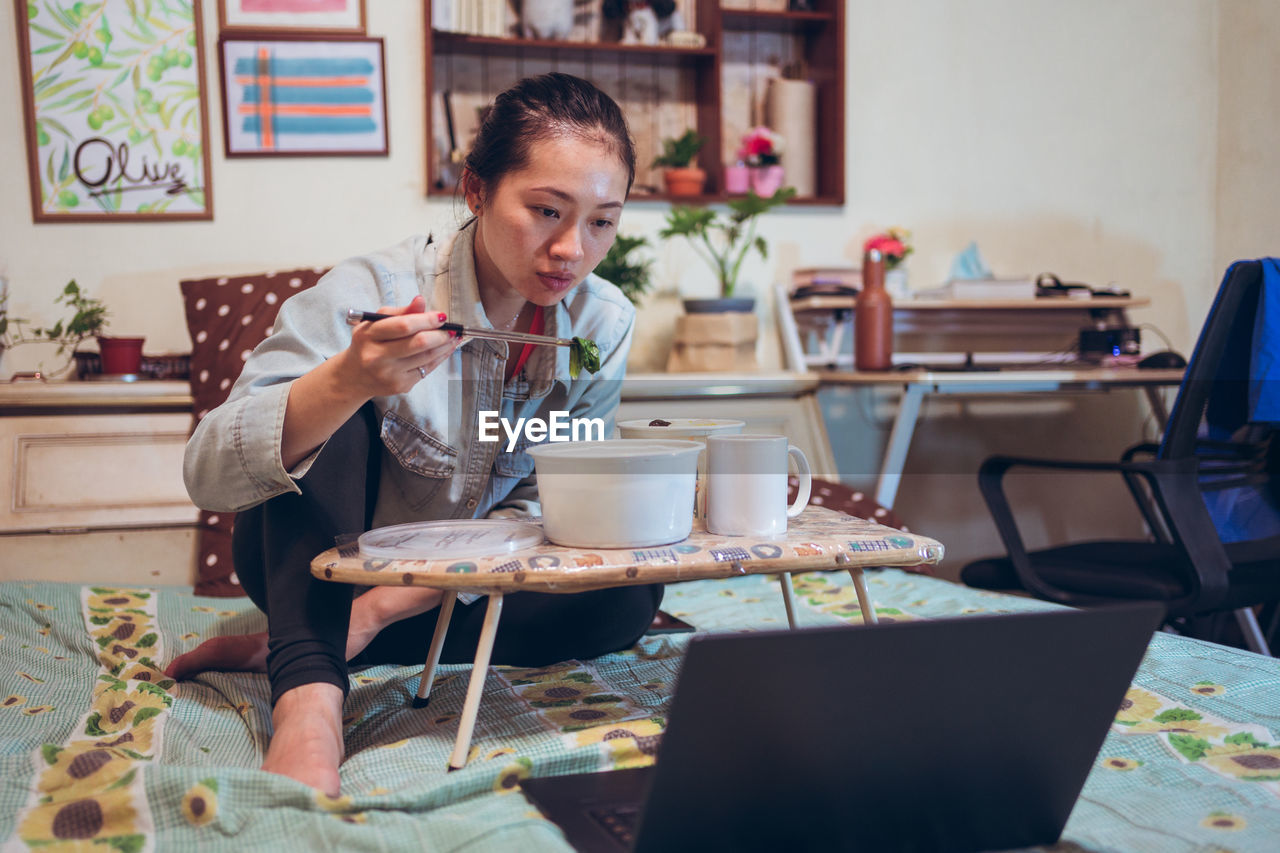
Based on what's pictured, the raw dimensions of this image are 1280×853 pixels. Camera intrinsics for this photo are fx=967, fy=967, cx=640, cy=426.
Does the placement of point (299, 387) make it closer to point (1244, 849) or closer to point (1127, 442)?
point (1244, 849)

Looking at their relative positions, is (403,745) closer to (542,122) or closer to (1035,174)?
(542,122)

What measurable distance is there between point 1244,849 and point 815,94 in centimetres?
201

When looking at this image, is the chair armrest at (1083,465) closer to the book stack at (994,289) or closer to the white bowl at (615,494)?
the book stack at (994,289)

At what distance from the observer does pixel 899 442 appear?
2.02 metres

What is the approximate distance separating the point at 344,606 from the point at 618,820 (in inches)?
14.8

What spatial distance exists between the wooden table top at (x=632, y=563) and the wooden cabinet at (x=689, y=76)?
58.3 inches

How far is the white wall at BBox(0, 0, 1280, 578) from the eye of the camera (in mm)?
2395

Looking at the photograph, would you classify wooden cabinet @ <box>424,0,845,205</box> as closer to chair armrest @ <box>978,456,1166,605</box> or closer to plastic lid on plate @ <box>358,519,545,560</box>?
chair armrest @ <box>978,456,1166,605</box>

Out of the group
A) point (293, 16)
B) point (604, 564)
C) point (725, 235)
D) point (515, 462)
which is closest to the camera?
point (604, 564)

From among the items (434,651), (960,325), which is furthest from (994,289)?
(434,651)

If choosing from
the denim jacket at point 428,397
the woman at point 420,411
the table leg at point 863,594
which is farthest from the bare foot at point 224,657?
the table leg at point 863,594

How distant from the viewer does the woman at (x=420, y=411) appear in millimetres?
903

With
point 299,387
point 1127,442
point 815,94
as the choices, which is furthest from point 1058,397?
point 299,387

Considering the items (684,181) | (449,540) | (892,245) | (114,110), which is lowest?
(449,540)
